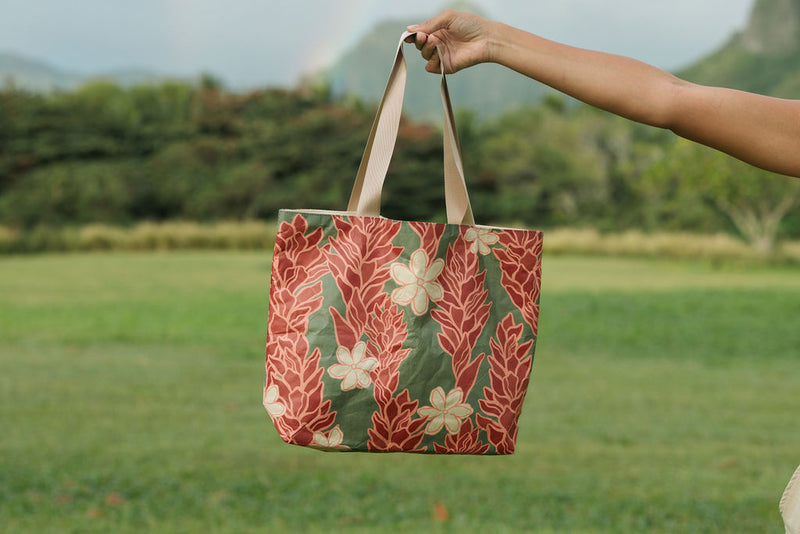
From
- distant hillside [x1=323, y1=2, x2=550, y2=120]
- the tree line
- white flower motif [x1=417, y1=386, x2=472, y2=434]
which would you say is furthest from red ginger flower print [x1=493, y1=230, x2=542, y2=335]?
distant hillside [x1=323, y1=2, x2=550, y2=120]

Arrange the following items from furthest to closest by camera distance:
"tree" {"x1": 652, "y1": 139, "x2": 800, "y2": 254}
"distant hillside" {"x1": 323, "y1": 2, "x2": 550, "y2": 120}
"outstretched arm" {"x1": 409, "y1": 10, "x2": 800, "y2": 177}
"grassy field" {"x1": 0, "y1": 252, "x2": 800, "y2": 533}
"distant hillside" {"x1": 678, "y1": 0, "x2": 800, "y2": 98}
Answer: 1. "distant hillside" {"x1": 323, "y1": 2, "x2": 550, "y2": 120}
2. "distant hillside" {"x1": 678, "y1": 0, "x2": 800, "y2": 98}
3. "tree" {"x1": 652, "y1": 139, "x2": 800, "y2": 254}
4. "grassy field" {"x1": 0, "y1": 252, "x2": 800, "y2": 533}
5. "outstretched arm" {"x1": 409, "y1": 10, "x2": 800, "y2": 177}

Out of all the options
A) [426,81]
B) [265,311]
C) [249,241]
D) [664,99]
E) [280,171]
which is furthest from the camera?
[426,81]

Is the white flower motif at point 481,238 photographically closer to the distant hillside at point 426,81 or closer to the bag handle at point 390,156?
the bag handle at point 390,156

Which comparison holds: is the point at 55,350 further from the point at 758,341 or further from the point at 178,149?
the point at 178,149

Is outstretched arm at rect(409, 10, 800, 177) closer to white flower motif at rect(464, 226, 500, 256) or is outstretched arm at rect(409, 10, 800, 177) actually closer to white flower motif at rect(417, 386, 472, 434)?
white flower motif at rect(464, 226, 500, 256)

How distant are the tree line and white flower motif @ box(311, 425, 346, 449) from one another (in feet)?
51.4

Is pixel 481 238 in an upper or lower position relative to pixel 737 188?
lower

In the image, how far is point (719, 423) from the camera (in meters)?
5.31

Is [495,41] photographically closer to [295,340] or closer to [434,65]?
[434,65]

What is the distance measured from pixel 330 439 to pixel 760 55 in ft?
104

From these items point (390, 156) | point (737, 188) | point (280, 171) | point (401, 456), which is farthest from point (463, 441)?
point (280, 171)

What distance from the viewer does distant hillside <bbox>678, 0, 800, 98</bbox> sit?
25617 mm

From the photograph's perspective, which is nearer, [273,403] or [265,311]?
[273,403]

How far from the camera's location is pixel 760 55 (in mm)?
29328
